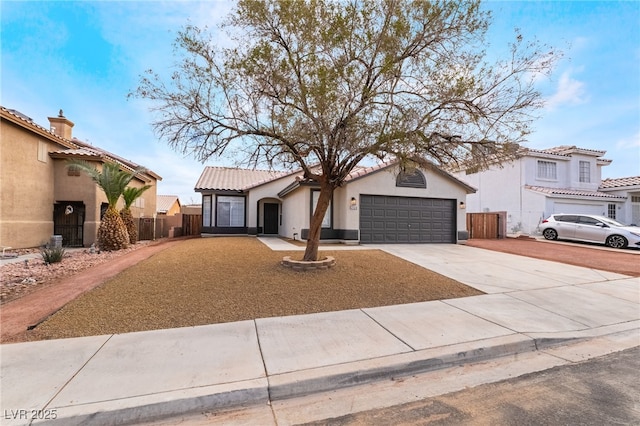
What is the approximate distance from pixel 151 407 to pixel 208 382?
0.56 metres

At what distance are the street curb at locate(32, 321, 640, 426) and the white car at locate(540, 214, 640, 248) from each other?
1571cm

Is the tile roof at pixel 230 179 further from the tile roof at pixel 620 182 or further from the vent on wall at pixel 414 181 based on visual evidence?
the tile roof at pixel 620 182

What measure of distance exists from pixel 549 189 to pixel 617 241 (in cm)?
660

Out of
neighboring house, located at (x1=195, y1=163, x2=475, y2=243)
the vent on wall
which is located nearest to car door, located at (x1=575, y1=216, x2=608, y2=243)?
neighboring house, located at (x1=195, y1=163, x2=475, y2=243)

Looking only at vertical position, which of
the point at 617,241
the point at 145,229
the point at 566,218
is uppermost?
the point at 566,218

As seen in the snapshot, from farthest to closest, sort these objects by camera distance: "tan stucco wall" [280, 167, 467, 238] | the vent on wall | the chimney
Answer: the chimney < the vent on wall < "tan stucco wall" [280, 167, 467, 238]

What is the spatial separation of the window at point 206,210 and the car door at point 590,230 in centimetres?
2234

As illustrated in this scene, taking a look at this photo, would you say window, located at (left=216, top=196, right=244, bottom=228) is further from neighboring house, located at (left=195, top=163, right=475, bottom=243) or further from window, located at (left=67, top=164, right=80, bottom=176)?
window, located at (left=67, top=164, right=80, bottom=176)

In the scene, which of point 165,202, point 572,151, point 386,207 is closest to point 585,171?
point 572,151

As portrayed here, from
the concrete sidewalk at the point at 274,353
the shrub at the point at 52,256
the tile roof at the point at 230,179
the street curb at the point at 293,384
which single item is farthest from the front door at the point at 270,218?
the street curb at the point at 293,384

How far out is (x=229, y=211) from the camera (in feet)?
66.3

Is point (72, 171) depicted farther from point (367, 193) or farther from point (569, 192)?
point (569, 192)

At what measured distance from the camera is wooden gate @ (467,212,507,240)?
64.4 feet

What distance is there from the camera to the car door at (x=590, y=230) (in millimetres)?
16062
